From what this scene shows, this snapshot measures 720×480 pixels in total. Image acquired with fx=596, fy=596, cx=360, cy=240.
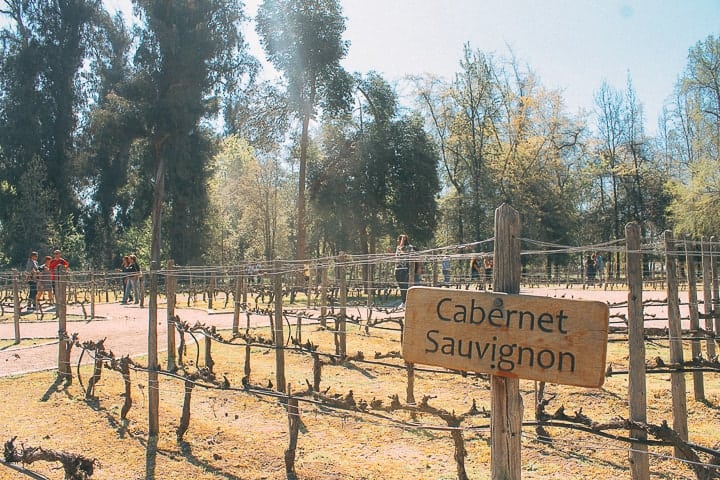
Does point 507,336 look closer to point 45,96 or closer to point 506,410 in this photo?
point 506,410

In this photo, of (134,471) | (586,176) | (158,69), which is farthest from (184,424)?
(586,176)

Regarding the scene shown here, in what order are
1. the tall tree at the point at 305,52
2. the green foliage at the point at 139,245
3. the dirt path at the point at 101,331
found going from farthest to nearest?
1. the green foliage at the point at 139,245
2. the tall tree at the point at 305,52
3. the dirt path at the point at 101,331

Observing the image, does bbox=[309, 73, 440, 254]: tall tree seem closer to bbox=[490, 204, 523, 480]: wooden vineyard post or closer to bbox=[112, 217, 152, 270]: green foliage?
bbox=[112, 217, 152, 270]: green foliage

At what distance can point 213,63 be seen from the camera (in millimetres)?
33000

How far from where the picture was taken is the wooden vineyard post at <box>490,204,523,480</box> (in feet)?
9.29

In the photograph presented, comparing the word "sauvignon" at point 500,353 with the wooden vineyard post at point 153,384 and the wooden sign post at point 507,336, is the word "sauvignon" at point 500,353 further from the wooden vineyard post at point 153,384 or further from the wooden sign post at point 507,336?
the wooden vineyard post at point 153,384

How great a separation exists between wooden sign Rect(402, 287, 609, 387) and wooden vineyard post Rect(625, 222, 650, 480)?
1826 millimetres

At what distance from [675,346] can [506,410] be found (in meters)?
4.12

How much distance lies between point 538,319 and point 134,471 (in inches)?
181

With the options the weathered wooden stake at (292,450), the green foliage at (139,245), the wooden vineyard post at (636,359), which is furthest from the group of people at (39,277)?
the green foliage at (139,245)

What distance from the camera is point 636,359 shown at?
423 cm

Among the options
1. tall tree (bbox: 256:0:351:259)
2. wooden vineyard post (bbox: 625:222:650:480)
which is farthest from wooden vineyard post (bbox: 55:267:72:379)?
tall tree (bbox: 256:0:351:259)

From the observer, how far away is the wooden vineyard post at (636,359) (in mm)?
4039

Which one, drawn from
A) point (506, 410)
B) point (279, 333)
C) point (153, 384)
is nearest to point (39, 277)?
point (153, 384)
